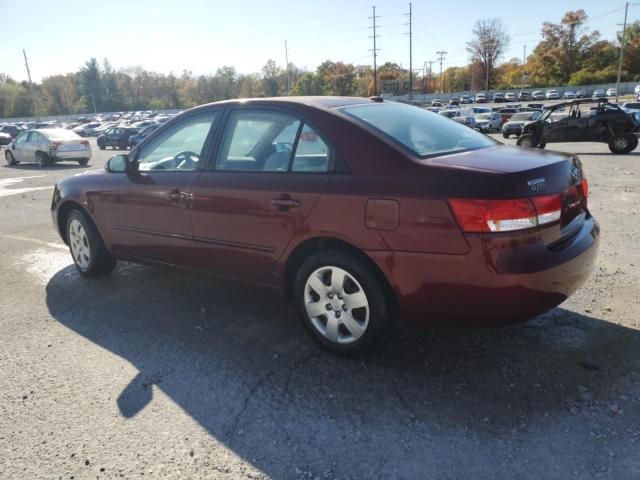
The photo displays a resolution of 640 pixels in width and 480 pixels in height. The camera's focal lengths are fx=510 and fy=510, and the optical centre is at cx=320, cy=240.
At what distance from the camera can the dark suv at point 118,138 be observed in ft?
97.5

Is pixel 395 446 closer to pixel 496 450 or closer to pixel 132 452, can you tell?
pixel 496 450

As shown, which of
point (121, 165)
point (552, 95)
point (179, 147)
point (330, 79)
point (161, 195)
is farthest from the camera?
point (330, 79)

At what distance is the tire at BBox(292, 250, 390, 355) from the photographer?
10.1 ft

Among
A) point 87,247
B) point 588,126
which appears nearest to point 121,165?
point 87,247

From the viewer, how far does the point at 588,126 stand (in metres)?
16.0

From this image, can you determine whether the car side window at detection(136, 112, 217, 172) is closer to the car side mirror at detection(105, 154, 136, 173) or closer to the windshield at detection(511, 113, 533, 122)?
the car side mirror at detection(105, 154, 136, 173)

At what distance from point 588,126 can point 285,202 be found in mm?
15705

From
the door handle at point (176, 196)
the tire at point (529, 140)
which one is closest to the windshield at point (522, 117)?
the tire at point (529, 140)

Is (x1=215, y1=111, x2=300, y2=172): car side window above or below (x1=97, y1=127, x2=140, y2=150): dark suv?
above

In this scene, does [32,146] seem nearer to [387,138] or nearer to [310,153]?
[310,153]

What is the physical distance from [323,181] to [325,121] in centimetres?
43

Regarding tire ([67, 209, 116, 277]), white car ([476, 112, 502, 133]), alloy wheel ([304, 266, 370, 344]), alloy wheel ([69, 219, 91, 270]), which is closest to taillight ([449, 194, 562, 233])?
alloy wheel ([304, 266, 370, 344])

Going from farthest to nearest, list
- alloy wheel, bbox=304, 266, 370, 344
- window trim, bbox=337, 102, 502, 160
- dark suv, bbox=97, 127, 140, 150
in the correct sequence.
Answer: dark suv, bbox=97, 127, 140, 150, alloy wheel, bbox=304, 266, 370, 344, window trim, bbox=337, 102, 502, 160

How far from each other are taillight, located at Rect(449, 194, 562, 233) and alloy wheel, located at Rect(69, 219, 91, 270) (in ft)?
12.6
